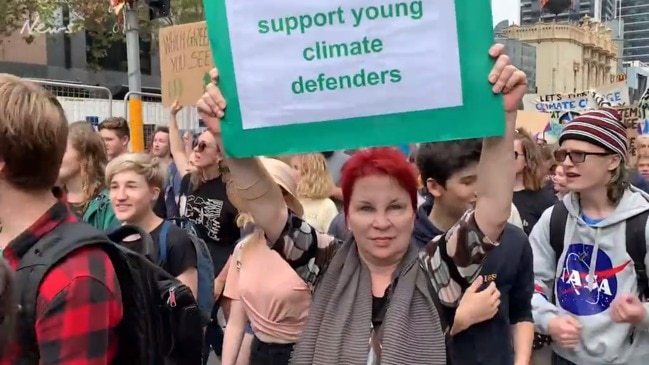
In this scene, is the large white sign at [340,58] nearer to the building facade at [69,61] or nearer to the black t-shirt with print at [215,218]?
the black t-shirt with print at [215,218]

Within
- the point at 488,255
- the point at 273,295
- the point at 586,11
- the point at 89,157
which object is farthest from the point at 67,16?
the point at 586,11

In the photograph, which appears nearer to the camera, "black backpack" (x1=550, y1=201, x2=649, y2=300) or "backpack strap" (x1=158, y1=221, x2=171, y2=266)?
"black backpack" (x1=550, y1=201, x2=649, y2=300)

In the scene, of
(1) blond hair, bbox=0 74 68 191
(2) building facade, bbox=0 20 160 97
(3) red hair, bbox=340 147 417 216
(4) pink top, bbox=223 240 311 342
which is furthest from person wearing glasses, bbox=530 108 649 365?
(2) building facade, bbox=0 20 160 97

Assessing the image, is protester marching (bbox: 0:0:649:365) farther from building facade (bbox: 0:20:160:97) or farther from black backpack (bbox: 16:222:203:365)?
building facade (bbox: 0:20:160:97)

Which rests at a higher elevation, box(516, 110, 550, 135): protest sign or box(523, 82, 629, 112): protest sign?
box(523, 82, 629, 112): protest sign

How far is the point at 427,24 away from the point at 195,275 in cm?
203

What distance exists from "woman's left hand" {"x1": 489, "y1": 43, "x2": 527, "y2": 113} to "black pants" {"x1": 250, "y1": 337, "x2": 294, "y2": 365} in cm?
163

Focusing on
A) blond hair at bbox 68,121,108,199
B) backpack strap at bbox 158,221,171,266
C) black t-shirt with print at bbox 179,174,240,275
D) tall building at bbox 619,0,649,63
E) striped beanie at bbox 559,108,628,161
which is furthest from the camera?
tall building at bbox 619,0,649,63

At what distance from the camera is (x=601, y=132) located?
3215mm

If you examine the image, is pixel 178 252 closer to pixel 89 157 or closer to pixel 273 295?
pixel 273 295

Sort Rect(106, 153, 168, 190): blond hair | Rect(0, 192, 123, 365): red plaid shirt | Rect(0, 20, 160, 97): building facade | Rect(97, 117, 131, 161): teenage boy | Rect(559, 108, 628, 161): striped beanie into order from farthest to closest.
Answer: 1. Rect(0, 20, 160, 97): building facade
2. Rect(97, 117, 131, 161): teenage boy
3. Rect(106, 153, 168, 190): blond hair
4. Rect(559, 108, 628, 161): striped beanie
5. Rect(0, 192, 123, 365): red plaid shirt

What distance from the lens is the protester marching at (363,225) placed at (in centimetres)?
187

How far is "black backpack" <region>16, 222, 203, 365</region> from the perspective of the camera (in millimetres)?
1745

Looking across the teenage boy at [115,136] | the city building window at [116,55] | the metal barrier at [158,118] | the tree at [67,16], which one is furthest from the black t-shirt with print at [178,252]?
the city building window at [116,55]
